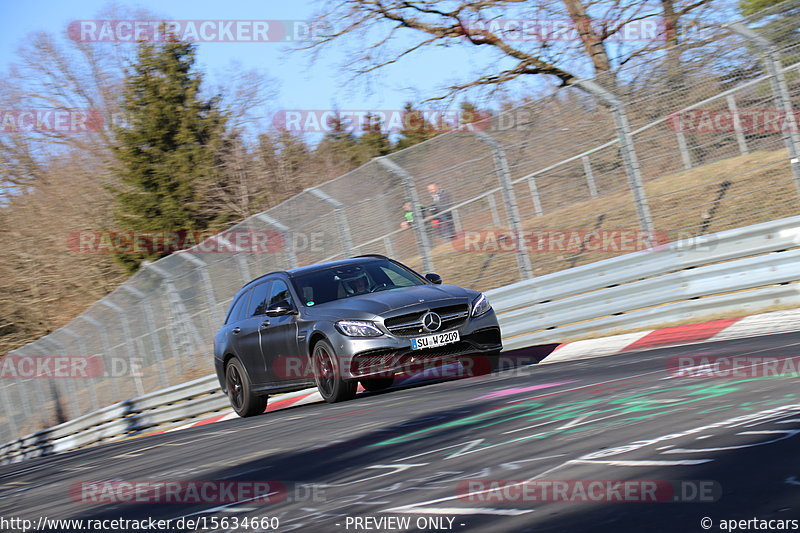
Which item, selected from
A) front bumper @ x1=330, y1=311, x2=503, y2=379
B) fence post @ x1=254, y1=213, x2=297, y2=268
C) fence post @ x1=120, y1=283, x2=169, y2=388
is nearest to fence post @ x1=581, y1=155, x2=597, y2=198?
front bumper @ x1=330, y1=311, x2=503, y2=379

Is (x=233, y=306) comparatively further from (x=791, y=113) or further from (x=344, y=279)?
(x=791, y=113)

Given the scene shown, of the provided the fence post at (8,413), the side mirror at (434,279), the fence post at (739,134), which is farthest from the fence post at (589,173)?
the fence post at (8,413)

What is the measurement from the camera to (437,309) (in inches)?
400

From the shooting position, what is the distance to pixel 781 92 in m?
10.3

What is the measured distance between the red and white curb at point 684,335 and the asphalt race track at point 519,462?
26.9 inches

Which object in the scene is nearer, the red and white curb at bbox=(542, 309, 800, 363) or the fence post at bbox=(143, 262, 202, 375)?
the red and white curb at bbox=(542, 309, 800, 363)

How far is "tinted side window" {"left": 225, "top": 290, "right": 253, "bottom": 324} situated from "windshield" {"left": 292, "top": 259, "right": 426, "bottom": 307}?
1514mm

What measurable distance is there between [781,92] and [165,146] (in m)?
33.3

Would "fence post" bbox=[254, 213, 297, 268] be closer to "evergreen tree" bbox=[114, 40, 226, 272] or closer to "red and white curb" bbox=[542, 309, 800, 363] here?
"red and white curb" bbox=[542, 309, 800, 363]

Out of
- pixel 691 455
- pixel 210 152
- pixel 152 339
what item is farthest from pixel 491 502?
pixel 210 152

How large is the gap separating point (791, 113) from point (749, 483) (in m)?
7.63

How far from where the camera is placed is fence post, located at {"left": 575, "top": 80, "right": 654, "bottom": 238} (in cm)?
1133

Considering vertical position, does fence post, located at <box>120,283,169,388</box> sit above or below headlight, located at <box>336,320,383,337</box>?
above

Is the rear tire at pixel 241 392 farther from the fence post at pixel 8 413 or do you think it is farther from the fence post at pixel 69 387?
the fence post at pixel 8 413
